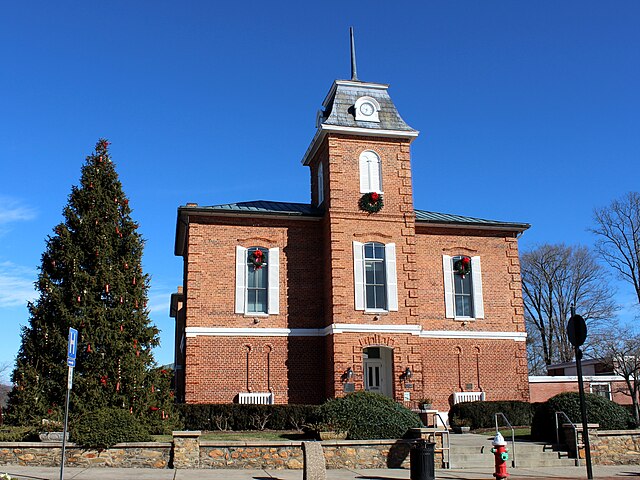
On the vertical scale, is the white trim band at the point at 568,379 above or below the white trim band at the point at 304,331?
below

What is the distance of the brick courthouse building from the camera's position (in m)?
23.5

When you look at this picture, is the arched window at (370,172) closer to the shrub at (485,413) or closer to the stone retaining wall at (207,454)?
the shrub at (485,413)

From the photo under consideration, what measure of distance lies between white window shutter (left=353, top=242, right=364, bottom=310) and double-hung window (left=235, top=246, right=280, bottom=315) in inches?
115

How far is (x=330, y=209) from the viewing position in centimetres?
2442

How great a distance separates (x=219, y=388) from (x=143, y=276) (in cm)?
577

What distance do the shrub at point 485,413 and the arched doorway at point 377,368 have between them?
2.60 metres

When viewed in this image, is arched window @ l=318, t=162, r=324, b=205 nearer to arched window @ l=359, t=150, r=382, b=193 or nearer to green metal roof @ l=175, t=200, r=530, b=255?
green metal roof @ l=175, t=200, r=530, b=255

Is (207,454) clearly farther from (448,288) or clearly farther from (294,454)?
(448,288)

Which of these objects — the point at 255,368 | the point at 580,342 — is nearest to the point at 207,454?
the point at 580,342

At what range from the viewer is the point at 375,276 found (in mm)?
24406

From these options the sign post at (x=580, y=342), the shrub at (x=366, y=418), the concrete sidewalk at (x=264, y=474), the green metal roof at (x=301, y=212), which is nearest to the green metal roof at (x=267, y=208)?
the green metal roof at (x=301, y=212)

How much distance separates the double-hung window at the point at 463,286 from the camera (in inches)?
1020

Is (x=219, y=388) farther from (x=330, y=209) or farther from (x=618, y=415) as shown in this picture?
(x=618, y=415)

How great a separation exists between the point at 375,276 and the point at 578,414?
8.93 metres
